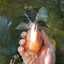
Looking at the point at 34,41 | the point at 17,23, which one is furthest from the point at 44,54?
the point at 17,23

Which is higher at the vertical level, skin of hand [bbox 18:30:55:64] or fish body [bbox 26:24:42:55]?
fish body [bbox 26:24:42:55]

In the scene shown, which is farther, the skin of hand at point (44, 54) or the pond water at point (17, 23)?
the pond water at point (17, 23)

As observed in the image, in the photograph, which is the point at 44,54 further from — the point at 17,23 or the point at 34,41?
the point at 17,23

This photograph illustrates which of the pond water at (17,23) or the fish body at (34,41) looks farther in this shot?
the pond water at (17,23)

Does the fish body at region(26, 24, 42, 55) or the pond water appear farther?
the pond water

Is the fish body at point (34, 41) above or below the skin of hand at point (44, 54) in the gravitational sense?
above

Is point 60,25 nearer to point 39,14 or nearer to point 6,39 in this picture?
point 39,14

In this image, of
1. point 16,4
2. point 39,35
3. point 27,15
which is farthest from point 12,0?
point 39,35

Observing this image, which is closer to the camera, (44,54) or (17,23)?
(44,54)

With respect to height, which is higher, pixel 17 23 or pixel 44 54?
pixel 17 23
